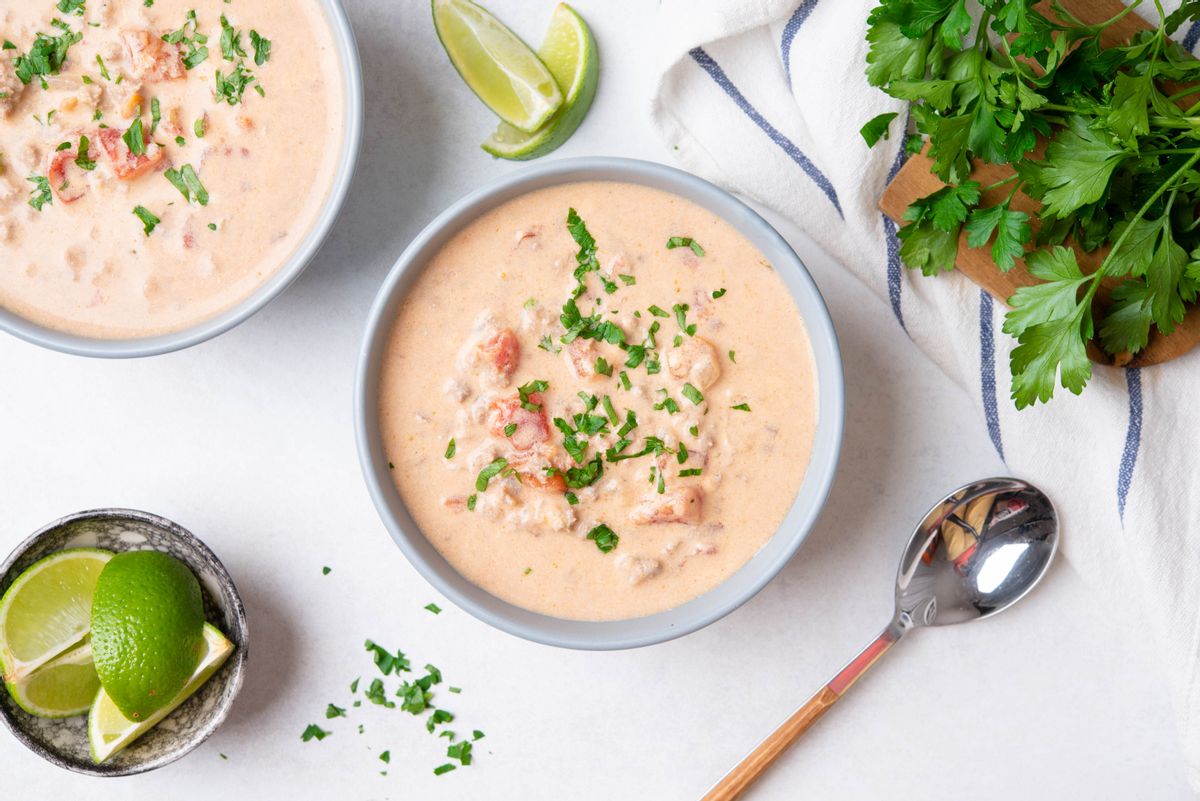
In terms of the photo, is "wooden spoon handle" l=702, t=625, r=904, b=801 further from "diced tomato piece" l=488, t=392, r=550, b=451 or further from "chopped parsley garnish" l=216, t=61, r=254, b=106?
"chopped parsley garnish" l=216, t=61, r=254, b=106

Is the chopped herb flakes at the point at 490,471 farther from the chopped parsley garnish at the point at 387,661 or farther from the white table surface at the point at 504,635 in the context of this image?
the chopped parsley garnish at the point at 387,661

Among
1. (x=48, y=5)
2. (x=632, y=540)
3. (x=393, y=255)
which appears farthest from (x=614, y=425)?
(x=48, y=5)

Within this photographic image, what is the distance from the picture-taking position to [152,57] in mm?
2797

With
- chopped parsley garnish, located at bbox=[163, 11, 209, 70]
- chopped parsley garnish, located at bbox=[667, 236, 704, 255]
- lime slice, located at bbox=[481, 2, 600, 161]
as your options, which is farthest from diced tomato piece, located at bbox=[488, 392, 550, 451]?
chopped parsley garnish, located at bbox=[163, 11, 209, 70]

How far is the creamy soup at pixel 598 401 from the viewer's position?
274 centimetres

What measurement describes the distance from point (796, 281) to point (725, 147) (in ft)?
1.86

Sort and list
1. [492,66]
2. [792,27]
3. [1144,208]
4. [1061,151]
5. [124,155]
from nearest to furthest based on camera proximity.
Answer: [1144,208]
[1061,151]
[124,155]
[792,27]
[492,66]

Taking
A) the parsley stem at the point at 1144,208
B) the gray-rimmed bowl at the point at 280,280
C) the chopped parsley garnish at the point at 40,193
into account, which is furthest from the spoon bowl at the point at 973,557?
the chopped parsley garnish at the point at 40,193

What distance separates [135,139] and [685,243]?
1.56m

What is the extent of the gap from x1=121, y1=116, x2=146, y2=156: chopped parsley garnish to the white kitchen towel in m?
1.49

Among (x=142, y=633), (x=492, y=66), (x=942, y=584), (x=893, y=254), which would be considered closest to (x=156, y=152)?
(x=492, y=66)

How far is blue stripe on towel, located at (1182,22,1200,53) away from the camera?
9.25 feet

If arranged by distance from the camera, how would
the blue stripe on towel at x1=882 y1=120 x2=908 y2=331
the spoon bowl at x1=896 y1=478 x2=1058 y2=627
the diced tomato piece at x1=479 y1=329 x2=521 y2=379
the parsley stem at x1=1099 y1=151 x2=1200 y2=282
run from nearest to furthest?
the parsley stem at x1=1099 y1=151 x2=1200 y2=282, the diced tomato piece at x1=479 y1=329 x2=521 y2=379, the blue stripe on towel at x1=882 y1=120 x2=908 y2=331, the spoon bowl at x1=896 y1=478 x2=1058 y2=627

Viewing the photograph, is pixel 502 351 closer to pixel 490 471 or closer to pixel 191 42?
pixel 490 471
